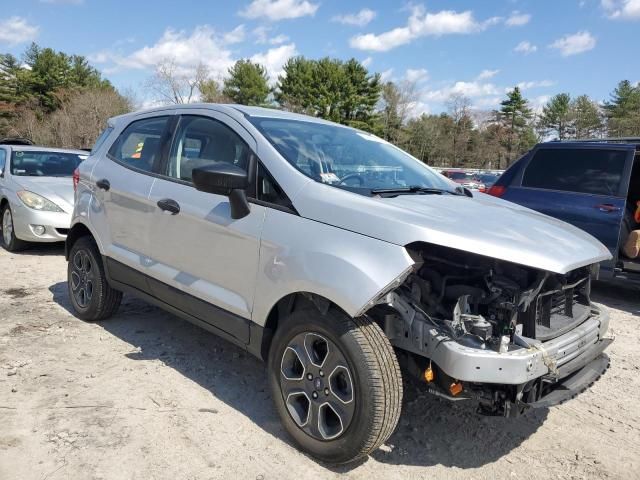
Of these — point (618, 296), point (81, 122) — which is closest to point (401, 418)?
point (618, 296)

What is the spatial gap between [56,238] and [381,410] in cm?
618

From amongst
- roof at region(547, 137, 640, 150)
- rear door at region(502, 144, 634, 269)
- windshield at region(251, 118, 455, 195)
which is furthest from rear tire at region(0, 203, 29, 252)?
roof at region(547, 137, 640, 150)

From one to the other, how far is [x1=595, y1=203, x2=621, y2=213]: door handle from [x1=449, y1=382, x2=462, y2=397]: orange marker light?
4.09 m

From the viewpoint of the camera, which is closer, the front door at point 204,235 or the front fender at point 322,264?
the front fender at point 322,264

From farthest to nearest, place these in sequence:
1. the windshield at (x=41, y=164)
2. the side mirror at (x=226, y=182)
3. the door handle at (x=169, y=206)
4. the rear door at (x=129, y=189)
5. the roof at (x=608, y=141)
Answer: the windshield at (x=41, y=164) < the roof at (x=608, y=141) < the rear door at (x=129, y=189) < the door handle at (x=169, y=206) < the side mirror at (x=226, y=182)

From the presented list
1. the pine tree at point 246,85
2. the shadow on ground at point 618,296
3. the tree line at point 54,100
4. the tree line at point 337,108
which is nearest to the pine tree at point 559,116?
the tree line at point 337,108

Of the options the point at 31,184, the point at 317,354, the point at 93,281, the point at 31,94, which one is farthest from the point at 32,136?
the point at 317,354

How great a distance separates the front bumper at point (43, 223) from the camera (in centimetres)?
699

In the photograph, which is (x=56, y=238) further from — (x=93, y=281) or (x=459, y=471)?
(x=459, y=471)

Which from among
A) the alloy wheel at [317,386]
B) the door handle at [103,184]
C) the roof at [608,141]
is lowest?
the alloy wheel at [317,386]

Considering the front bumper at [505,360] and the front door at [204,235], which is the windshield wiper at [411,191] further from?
the front bumper at [505,360]

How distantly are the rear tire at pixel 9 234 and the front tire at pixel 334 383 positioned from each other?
20.1 feet

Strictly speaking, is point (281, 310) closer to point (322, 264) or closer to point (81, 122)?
point (322, 264)

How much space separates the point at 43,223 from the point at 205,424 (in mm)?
5245
